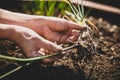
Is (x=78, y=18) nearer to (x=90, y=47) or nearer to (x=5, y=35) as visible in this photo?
(x=90, y=47)

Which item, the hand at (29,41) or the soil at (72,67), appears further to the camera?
the soil at (72,67)

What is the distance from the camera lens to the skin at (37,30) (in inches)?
54.9

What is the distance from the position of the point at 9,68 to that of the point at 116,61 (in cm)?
75

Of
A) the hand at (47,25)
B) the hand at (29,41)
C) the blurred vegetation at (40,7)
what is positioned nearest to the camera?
the hand at (29,41)

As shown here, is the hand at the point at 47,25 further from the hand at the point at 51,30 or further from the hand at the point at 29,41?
the hand at the point at 29,41

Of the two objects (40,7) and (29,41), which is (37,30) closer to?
(29,41)

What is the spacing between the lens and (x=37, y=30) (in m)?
1.74

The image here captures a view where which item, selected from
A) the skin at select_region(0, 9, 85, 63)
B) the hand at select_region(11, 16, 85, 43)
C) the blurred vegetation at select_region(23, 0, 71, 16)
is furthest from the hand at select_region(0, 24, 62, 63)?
the blurred vegetation at select_region(23, 0, 71, 16)

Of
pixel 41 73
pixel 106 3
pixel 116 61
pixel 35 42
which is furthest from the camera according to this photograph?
pixel 106 3

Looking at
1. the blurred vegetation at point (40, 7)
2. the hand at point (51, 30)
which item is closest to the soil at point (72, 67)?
the hand at point (51, 30)

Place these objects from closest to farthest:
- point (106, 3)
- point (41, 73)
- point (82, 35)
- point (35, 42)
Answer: point (35, 42) < point (41, 73) < point (82, 35) < point (106, 3)

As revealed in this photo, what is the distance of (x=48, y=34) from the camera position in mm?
1719

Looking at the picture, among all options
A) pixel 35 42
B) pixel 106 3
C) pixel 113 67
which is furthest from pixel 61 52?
pixel 106 3

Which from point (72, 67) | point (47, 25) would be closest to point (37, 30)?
point (47, 25)
